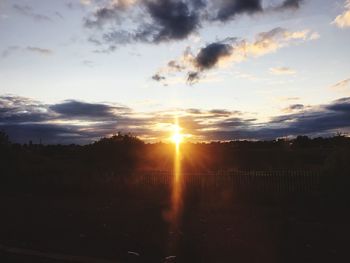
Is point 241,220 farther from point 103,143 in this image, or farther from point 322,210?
point 103,143

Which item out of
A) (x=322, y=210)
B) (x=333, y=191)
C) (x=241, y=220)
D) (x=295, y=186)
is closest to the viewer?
(x=241, y=220)

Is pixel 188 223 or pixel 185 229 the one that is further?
pixel 188 223

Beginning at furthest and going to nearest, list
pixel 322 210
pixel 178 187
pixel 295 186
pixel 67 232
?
pixel 178 187, pixel 295 186, pixel 322 210, pixel 67 232

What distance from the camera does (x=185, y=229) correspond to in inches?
488

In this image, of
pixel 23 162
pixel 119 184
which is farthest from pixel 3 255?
pixel 23 162

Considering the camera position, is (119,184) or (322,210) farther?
(119,184)

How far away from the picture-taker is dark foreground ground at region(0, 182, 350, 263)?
9.16 metres

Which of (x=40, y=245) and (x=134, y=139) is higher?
(x=134, y=139)

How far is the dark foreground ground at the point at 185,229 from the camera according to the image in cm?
916

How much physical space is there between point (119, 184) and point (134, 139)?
54.9 feet

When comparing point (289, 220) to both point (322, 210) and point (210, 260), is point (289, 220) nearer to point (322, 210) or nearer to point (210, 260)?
point (322, 210)

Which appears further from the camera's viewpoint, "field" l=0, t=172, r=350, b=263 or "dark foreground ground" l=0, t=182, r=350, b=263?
"field" l=0, t=172, r=350, b=263

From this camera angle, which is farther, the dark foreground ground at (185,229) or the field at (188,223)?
the field at (188,223)

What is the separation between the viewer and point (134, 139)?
1670 inches
